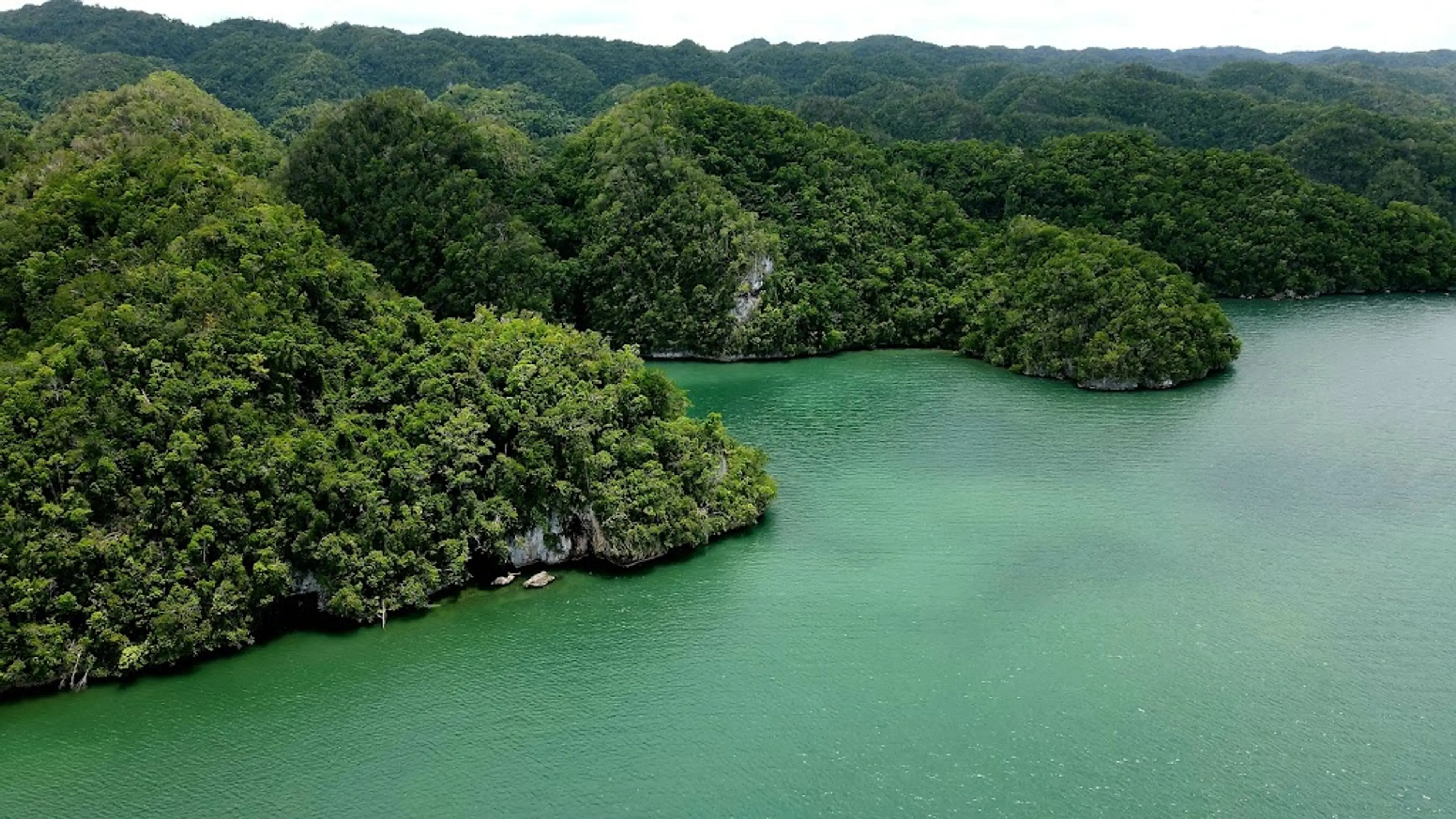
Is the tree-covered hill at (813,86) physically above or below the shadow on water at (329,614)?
above

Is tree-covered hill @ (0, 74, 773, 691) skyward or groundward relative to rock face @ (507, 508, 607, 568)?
skyward

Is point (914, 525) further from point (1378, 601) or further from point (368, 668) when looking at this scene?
point (368, 668)

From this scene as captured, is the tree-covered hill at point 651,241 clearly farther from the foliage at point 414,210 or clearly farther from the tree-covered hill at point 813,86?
the tree-covered hill at point 813,86

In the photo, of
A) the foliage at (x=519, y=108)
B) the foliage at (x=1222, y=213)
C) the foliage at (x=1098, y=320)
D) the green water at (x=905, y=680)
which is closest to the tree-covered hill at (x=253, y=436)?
the green water at (x=905, y=680)

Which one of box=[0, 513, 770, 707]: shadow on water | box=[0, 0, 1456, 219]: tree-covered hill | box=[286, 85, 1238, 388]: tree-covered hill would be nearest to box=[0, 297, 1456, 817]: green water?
box=[0, 513, 770, 707]: shadow on water

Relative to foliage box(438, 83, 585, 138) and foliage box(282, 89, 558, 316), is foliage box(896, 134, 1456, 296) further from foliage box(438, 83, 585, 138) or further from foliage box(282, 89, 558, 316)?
foliage box(438, 83, 585, 138)

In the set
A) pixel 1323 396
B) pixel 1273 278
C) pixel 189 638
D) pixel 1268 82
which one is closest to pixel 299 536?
pixel 189 638

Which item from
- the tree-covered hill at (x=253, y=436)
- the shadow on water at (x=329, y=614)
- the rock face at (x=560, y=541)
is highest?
the tree-covered hill at (x=253, y=436)
